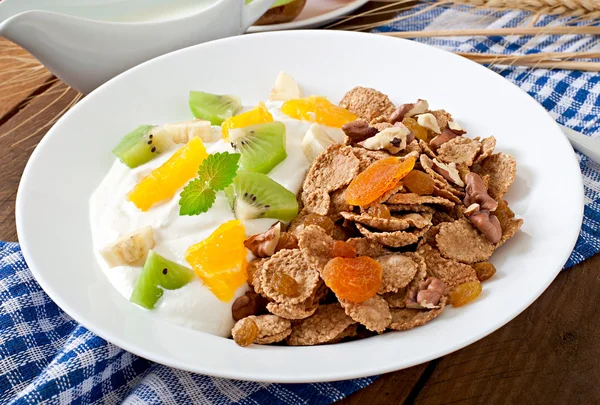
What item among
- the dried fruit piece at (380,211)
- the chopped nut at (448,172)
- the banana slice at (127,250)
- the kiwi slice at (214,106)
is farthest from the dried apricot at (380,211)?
the kiwi slice at (214,106)

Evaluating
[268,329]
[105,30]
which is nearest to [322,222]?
[268,329]

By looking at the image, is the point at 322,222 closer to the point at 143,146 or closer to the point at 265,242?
the point at 265,242

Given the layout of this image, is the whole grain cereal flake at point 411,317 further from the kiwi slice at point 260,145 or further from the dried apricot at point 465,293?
the kiwi slice at point 260,145

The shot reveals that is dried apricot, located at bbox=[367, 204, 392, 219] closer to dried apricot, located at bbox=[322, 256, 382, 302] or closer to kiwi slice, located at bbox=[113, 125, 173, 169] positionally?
dried apricot, located at bbox=[322, 256, 382, 302]

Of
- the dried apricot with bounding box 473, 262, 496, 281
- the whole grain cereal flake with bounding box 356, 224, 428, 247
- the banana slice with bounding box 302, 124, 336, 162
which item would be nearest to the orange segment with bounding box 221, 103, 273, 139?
the banana slice with bounding box 302, 124, 336, 162

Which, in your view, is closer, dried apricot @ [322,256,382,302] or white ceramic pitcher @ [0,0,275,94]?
dried apricot @ [322,256,382,302]

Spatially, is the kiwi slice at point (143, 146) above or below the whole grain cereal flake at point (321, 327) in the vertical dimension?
above

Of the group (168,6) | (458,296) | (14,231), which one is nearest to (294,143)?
(458,296)
